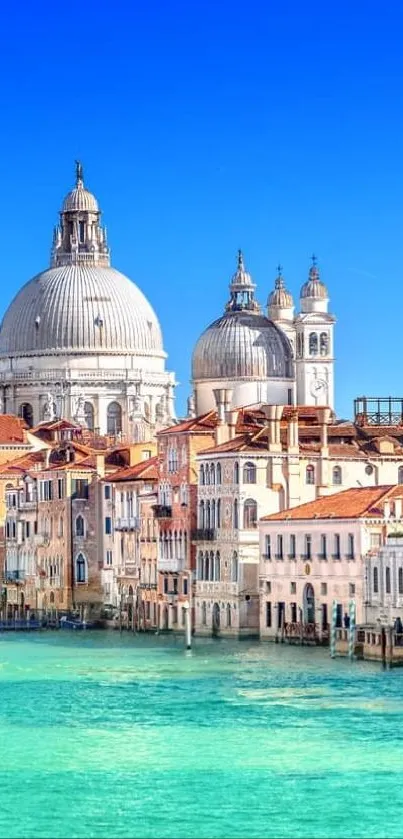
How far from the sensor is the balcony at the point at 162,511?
2447 inches

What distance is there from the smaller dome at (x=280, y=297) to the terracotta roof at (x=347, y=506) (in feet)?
142

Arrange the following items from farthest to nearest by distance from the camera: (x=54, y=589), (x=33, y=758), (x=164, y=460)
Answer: (x=54, y=589) → (x=164, y=460) → (x=33, y=758)

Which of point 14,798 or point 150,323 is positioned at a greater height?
point 150,323

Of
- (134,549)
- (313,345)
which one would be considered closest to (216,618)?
(134,549)

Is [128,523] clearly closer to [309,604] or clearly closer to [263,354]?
[309,604]

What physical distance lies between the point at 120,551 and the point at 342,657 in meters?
17.6

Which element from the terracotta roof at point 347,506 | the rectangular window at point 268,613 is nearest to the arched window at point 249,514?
the terracotta roof at point 347,506

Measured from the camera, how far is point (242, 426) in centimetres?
6419

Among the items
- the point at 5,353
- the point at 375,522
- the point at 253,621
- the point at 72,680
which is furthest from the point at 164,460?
the point at 5,353

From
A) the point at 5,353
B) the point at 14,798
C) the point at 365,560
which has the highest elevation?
the point at 5,353

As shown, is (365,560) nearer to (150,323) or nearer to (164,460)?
(164,460)

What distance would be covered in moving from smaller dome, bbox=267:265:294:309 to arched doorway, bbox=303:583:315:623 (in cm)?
4626

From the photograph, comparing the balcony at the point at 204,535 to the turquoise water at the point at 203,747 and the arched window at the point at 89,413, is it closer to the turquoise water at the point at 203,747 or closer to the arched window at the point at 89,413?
the turquoise water at the point at 203,747

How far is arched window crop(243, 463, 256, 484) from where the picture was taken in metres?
57.9
